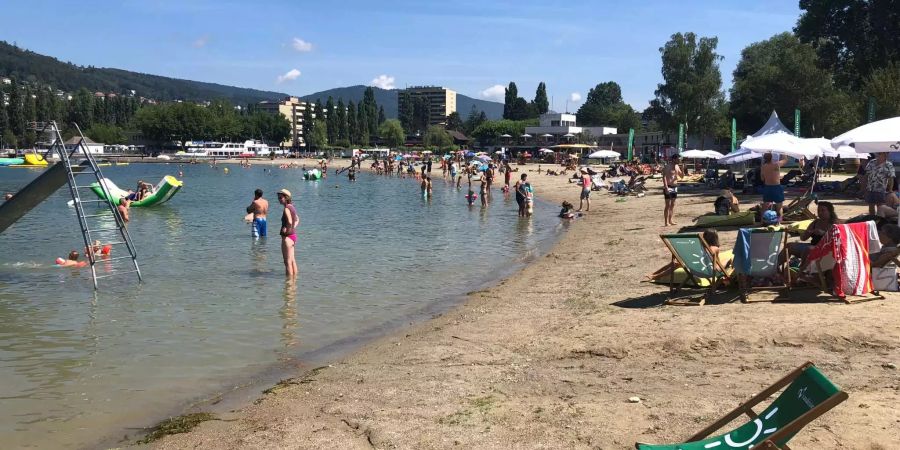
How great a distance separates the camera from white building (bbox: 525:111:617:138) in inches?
4090

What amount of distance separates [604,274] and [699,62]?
48.9 metres

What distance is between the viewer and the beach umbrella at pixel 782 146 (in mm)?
13637

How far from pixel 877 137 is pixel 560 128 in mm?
101556

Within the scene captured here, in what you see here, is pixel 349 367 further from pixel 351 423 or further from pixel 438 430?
pixel 438 430

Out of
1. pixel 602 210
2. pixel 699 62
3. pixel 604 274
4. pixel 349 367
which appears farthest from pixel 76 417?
pixel 699 62

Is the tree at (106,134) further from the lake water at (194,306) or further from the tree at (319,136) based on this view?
the lake water at (194,306)

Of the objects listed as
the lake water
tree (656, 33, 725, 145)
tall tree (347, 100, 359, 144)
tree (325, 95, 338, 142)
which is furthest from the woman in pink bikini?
tall tree (347, 100, 359, 144)

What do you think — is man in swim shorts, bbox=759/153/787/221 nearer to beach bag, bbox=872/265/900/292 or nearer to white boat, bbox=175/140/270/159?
beach bag, bbox=872/265/900/292

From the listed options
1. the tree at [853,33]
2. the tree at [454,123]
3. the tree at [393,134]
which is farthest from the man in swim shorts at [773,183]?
the tree at [454,123]

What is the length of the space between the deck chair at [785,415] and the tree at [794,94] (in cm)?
4498

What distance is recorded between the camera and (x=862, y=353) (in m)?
5.57

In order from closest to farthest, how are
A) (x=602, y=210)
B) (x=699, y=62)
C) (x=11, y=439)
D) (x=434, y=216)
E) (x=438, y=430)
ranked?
(x=438, y=430) → (x=11, y=439) → (x=602, y=210) → (x=434, y=216) → (x=699, y=62)

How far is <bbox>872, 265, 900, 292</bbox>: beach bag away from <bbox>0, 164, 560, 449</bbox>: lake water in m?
5.53

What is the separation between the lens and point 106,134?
132m
